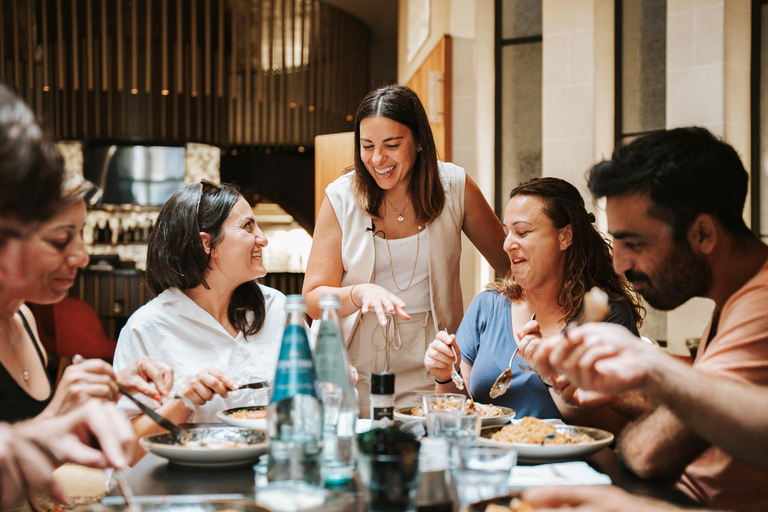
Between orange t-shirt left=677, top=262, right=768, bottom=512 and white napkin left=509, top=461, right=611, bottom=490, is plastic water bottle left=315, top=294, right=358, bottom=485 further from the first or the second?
orange t-shirt left=677, top=262, right=768, bottom=512

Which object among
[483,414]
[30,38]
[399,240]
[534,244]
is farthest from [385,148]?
[30,38]

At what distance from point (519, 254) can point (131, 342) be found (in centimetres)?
127

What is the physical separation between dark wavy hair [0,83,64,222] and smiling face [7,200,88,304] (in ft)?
1.49

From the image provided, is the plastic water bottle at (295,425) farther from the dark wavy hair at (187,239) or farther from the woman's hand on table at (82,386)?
the dark wavy hair at (187,239)

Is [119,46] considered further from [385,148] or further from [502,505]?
[502,505]

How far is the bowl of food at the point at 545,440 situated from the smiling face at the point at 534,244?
0.73 m

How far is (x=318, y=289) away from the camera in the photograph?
103 inches

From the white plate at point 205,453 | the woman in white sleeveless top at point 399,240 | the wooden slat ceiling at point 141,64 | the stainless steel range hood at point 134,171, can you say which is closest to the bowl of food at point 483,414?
the white plate at point 205,453

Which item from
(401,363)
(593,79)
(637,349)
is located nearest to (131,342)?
(401,363)

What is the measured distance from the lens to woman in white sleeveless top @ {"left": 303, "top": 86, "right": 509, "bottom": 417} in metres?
2.64

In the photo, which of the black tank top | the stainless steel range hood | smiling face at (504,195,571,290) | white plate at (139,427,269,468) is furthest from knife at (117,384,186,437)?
the stainless steel range hood

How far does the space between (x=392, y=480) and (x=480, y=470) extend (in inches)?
5.5

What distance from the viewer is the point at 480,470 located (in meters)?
1.10

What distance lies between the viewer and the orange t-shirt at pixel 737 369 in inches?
51.1
